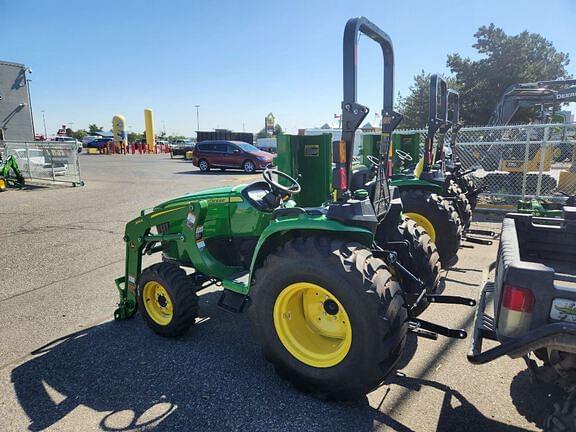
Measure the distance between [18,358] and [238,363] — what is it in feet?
6.06

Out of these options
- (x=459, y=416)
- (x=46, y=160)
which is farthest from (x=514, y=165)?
(x=46, y=160)

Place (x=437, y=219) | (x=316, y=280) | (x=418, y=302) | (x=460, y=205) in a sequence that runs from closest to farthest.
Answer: (x=316, y=280), (x=418, y=302), (x=437, y=219), (x=460, y=205)

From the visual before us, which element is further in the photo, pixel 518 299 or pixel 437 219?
pixel 437 219

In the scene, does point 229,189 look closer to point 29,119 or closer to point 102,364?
point 102,364

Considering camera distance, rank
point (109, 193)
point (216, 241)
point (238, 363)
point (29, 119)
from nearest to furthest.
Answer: point (238, 363) → point (216, 241) → point (109, 193) → point (29, 119)

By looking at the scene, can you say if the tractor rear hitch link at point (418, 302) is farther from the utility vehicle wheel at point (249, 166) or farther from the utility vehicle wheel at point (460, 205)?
the utility vehicle wheel at point (249, 166)

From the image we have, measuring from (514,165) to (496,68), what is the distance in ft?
76.9

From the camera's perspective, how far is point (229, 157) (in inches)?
800

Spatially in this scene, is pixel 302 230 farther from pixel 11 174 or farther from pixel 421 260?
pixel 11 174

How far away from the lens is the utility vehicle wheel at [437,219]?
5.09m

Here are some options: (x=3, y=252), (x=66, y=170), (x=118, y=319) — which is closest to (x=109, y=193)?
(x=66, y=170)

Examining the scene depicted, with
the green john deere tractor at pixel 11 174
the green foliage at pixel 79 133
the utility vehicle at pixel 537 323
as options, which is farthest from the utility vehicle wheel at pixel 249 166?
the green foliage at pixel 79 133

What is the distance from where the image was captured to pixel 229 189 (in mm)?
3797

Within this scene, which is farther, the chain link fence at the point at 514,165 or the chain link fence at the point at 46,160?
the chain link fence at the point at 46,160
